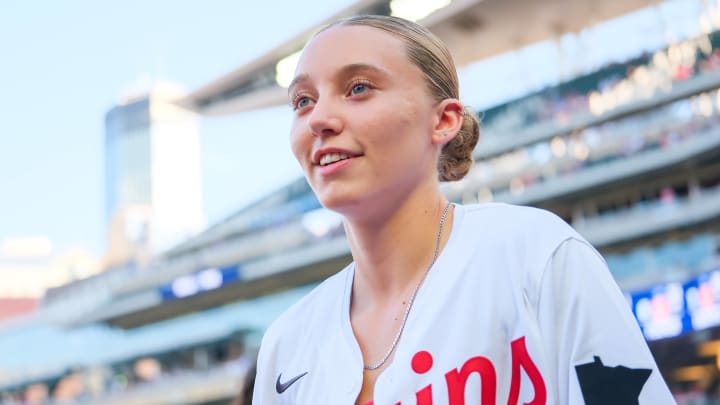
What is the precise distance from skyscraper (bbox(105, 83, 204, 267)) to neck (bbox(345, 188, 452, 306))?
11833 centimetres

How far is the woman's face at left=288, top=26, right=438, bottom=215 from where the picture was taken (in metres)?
1.76

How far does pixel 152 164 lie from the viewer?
127 meters

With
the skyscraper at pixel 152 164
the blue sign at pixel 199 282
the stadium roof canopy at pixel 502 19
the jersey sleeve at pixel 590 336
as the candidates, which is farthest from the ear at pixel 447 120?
the skyscraper at pixel 152 164

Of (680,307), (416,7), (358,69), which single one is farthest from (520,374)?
(416,7)

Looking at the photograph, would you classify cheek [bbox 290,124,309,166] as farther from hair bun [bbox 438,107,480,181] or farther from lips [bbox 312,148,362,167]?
hair bun [bbox 438,107,480,181]

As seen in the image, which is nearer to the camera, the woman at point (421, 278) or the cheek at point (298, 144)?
the woman at point (421, 278)

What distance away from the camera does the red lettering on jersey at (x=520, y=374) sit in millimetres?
1565

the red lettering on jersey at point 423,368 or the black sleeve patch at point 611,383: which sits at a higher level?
the red lettering on jersey at point 423,368

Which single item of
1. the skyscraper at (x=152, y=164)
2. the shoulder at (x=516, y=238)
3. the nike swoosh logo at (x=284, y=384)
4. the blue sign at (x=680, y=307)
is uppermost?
the skyscraper at (x=152, y=164)

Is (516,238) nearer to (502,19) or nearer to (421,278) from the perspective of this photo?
(421,278)

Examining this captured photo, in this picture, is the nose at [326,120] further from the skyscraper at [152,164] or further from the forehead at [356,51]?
the skyscraper at [152,164]

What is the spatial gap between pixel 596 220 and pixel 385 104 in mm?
32150

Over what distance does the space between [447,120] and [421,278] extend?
0.31 metres

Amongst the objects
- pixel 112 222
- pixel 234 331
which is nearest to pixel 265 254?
pixel 234 331
